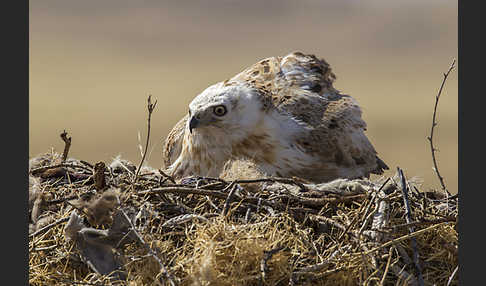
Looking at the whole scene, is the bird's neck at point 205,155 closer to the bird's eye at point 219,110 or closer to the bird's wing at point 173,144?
the bird's eye at point 219,110

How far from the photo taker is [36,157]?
650 centimetres

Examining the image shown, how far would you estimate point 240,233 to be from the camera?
471 cm

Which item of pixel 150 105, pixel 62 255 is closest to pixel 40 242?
pixel 62 255

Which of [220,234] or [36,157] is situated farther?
[36,157]

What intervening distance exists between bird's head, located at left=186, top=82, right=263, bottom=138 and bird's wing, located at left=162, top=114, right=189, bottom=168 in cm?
64

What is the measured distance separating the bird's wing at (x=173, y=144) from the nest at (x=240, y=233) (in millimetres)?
1890

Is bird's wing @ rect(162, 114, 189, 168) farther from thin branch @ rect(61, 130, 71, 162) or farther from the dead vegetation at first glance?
the dead vegetation

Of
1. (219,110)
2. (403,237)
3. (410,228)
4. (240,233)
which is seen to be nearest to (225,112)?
(219,110)

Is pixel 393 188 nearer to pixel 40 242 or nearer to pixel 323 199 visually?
pixel 323 199

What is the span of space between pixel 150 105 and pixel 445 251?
88.1 inches

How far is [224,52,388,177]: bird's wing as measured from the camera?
7008 millimetres

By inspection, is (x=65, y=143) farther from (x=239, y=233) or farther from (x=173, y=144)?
(x=239, y=233)

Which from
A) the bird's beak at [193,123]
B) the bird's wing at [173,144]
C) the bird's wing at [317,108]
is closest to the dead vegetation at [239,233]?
the bird's beak at [193,123]

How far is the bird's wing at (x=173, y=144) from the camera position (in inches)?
296
